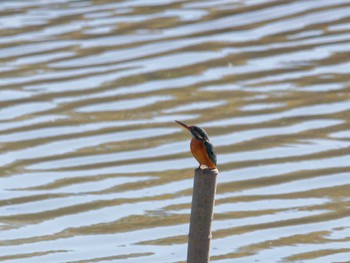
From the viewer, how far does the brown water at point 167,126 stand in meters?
6.37

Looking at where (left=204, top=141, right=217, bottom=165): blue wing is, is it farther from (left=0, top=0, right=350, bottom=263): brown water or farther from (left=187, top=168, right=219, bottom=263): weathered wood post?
(left=0, top=0, right=350, bottom=263): brown water

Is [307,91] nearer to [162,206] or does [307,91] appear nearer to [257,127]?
[257,127]

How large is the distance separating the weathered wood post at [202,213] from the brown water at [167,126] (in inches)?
59.8

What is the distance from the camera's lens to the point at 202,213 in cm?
445

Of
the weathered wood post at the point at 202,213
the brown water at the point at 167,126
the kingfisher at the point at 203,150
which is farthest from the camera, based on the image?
the brown water at the point at 167,126

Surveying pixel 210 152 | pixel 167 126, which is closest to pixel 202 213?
pixel 210 152

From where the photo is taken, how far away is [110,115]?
27.9 ft

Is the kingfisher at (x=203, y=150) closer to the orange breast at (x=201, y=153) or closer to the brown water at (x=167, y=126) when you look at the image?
the orange breast at (x=201, y=153)

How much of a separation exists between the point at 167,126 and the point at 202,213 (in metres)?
3.73

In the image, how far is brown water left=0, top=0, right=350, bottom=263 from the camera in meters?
6.37

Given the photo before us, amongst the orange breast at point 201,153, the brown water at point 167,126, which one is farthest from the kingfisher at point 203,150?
the brown water at point 167,126

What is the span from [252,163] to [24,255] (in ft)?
5.97

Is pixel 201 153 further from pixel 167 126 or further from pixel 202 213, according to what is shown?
pixel 167 126

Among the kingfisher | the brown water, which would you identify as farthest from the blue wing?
the brown water
